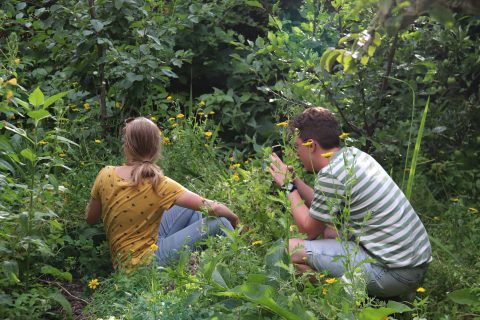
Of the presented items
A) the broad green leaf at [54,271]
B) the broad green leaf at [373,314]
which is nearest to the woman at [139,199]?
the broad green leaf at [54,271]

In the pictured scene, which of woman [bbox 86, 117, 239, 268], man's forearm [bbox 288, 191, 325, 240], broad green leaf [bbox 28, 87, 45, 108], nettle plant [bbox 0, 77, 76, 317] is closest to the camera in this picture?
nettle plant [bbox 0, 77, 76, 317]

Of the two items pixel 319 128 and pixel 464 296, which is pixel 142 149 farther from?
pixel 464 296

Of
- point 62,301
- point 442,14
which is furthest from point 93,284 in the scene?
point 442,14

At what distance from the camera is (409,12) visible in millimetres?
1816

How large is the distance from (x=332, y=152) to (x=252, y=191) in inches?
19.5

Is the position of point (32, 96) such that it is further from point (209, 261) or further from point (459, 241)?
point (459, 241)

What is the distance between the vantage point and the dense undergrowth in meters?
3.59

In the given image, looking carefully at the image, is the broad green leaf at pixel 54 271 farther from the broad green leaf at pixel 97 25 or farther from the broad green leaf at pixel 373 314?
the broad green leaf at pixel 97 25

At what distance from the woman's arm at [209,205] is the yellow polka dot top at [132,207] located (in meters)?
0.05

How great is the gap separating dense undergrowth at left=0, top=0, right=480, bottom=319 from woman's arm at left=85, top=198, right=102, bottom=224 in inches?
5.6

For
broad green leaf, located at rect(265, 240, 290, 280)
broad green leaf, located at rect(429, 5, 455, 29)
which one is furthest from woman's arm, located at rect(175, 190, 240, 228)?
broad green leaf, located at rect(429, 5, 455, 29)

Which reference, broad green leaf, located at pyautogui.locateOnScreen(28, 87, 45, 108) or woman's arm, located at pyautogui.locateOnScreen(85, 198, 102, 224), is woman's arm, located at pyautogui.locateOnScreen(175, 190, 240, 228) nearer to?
woman's arm, located at pyautogui.locateOnScreen(85, 198, 102, 224)

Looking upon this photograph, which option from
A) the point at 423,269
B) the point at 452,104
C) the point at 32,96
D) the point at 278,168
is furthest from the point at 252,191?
the point at 452,104

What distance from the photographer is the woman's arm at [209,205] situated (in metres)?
4.30
